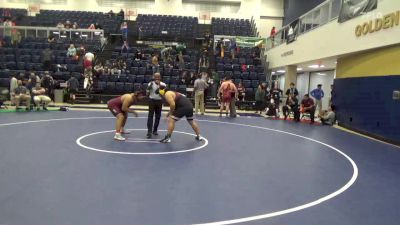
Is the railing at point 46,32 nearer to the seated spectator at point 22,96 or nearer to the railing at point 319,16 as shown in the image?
the seated spectator at point 22,96

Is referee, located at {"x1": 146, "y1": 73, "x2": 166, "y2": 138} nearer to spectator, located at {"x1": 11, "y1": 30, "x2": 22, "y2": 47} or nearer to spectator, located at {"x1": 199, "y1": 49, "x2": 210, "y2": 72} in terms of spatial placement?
spectator, located at {"x1": 199, "y1": 49, "x2": 210, "y2": 72}

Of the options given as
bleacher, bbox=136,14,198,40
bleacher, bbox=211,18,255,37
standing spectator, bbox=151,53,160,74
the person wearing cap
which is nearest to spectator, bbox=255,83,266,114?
standing spectator, bbox=151,53,160,74

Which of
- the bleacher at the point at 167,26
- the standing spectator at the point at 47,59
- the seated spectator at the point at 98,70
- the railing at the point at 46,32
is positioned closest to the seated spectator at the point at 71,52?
the standing spectator at the point at 47,59

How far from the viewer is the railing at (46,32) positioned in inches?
802

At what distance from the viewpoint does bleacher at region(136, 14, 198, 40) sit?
2400cm

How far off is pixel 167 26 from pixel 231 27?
5015 millimetres

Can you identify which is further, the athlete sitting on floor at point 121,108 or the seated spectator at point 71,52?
the seated spectator at point 71,52

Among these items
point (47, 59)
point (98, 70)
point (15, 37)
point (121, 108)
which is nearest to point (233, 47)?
point (98, 70)

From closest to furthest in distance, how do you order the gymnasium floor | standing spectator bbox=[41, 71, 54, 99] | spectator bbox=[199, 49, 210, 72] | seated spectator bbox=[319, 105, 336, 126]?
the gymnasium floor, seated spectator bbox=[319, 105, 336, 126], standing spectator bbox=[41, 71, 54, 99], spectator bbox=[199, 49, 210, 72]

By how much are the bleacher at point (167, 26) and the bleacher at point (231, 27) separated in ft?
5.46

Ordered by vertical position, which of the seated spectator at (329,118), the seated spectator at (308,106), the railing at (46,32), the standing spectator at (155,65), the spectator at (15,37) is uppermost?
the railing at (46,32)

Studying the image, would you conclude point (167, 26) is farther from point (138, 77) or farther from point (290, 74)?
point (290, 74)

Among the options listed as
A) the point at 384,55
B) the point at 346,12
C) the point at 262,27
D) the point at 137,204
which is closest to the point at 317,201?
the point at 137,204

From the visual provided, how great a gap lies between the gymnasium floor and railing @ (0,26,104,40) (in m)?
13.5
